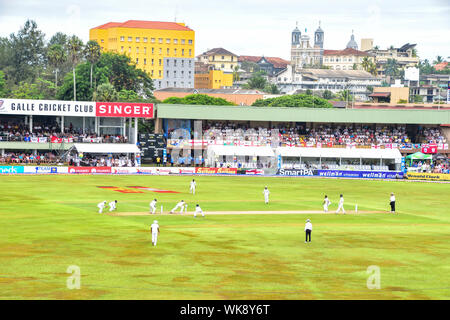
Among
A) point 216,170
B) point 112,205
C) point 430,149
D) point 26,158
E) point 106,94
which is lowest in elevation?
point 112,205

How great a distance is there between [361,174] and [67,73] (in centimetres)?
9304

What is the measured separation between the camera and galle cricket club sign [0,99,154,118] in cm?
8819

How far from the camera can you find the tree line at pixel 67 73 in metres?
128

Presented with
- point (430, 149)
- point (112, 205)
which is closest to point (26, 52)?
point (430, 149)

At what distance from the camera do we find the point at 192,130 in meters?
98.2

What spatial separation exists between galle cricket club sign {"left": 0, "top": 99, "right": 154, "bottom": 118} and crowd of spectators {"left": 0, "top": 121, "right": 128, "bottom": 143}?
292 centimetres

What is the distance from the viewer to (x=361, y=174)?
8706 cm

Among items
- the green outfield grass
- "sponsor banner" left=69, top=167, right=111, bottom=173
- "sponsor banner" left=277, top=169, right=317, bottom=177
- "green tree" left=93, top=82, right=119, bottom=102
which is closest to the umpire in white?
the green outfield grass

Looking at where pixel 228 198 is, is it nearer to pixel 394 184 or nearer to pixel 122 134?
pixel 394 184

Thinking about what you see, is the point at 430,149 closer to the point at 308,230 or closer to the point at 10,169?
the point at 10,169

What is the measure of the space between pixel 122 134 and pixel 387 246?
218 feet

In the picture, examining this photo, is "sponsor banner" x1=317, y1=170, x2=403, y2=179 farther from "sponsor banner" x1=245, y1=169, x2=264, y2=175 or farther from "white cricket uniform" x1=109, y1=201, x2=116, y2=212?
"white cricket uniform" x1=109, y1=201, x2=116, y2=212

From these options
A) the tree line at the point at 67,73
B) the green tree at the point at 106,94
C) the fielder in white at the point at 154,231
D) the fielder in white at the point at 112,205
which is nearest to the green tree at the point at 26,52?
the tree line at the point at 67,73

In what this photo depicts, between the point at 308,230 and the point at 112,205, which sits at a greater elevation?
the point at 112,205
